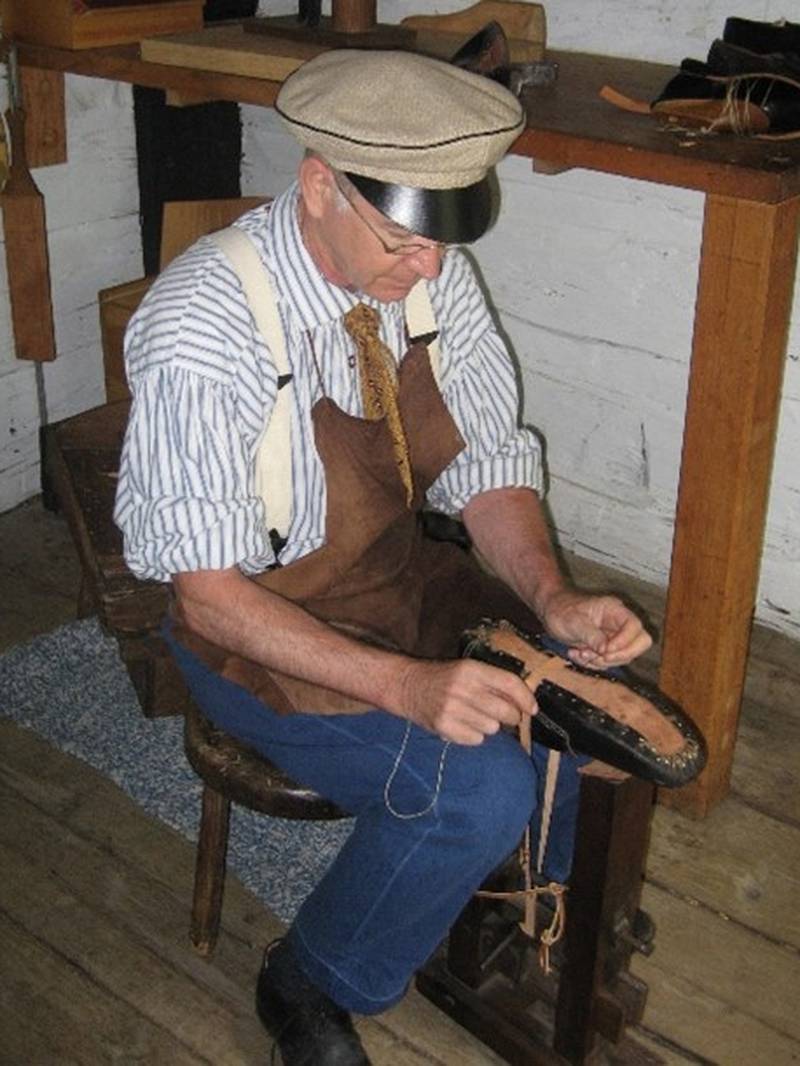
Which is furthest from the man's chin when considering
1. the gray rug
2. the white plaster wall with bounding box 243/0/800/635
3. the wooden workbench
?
the white plaster wall with bounding box 243/0/800/635

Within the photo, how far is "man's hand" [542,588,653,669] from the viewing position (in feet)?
6.93

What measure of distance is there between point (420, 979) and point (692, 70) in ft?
5.62

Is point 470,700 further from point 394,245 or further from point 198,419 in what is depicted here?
point 394,245

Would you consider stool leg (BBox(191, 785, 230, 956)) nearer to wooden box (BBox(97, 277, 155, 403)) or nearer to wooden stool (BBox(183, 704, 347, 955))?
wooden stool (BBox(183, 704, 347, 955))

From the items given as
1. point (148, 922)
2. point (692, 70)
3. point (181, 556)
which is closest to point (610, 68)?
point (692, 70)

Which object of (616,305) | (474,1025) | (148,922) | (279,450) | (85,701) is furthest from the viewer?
(616,305)

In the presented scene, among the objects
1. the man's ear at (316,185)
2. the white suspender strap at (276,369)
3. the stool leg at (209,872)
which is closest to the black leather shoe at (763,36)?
the white suspender strap at (276,369)

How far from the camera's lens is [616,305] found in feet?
11.4

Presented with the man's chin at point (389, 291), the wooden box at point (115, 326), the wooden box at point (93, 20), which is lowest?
the wooden box at point (115, 326)

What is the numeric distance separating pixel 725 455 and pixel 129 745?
59.1 inches

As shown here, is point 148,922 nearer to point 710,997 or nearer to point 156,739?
point 156,739

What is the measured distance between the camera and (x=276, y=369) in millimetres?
2061

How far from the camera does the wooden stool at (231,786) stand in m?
2.14

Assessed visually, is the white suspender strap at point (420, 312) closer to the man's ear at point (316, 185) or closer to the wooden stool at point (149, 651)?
the man's ear at point (316, 185)
